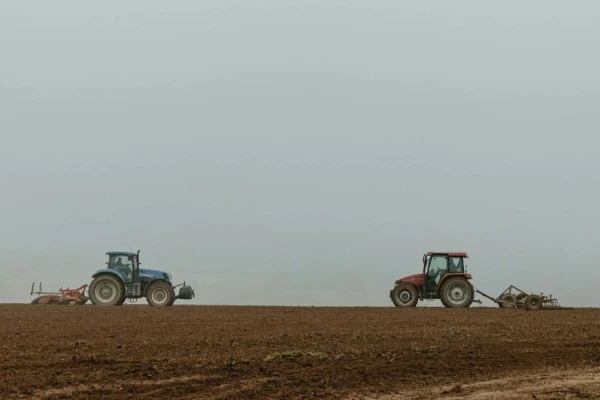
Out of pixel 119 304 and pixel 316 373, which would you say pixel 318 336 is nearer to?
pixel 316 373

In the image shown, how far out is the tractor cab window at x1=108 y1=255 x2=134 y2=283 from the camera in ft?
96.0

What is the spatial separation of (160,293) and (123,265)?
1.88m

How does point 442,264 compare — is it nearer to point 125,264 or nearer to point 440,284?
point 440,284

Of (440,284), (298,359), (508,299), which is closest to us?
(298,359)

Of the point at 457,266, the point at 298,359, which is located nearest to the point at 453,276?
the point at 457,266

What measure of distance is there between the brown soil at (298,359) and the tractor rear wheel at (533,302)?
7.72 m

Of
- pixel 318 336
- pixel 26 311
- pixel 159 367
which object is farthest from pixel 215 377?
pixel 26 311

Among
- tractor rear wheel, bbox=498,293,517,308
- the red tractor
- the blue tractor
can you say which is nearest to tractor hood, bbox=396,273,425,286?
the red tractor

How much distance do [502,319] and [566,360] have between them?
7687 millimetres

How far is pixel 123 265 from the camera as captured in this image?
29312mm

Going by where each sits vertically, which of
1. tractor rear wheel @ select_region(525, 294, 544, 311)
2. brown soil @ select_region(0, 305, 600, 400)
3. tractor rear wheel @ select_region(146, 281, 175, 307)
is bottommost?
brown soil @ select_region(0, 305, 600, 400)

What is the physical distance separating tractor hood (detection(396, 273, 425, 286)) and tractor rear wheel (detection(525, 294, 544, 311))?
167 inches

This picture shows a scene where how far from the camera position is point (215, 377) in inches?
475

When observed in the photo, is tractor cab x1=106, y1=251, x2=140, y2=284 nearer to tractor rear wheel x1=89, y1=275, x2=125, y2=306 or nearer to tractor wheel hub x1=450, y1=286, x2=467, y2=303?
tractor rear wheel x1=89, y1=275, x2=125, y2=306
